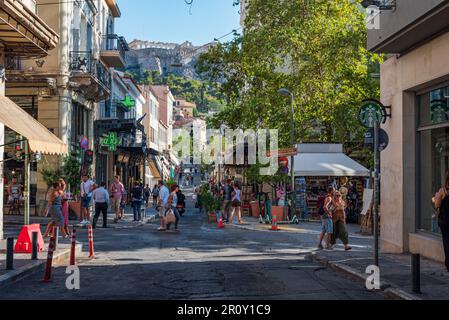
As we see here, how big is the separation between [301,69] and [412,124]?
20.2 m

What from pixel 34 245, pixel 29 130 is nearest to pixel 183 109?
pixel 29 130

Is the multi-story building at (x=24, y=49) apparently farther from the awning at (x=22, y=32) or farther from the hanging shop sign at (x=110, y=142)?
the hanging shop sign at (x=110, y=142)

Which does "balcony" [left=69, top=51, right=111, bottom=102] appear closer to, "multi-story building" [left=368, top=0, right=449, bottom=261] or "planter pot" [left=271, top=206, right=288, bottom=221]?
"planter pot" [left=271, top=206, right=288, bottom=221]

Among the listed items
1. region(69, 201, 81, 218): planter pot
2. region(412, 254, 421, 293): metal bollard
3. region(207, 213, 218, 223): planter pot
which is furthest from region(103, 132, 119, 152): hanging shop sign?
region(412, 254, 421, 293): metal bollard

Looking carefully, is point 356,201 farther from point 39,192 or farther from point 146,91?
point 146,91

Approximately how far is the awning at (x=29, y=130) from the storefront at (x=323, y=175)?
13.4 m

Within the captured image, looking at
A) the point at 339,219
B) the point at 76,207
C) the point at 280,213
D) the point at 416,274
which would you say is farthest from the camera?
the point at 280,213

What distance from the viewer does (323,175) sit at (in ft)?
92.5

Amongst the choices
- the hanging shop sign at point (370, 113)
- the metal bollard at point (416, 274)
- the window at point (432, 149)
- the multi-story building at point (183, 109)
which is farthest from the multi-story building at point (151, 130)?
the multi-story building at point (183, 109)

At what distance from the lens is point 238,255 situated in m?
16.0

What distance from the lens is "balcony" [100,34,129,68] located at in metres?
37.8

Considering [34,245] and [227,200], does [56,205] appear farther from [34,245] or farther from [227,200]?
[227,200]

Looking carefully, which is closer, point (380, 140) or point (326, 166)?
point (380, 140)
